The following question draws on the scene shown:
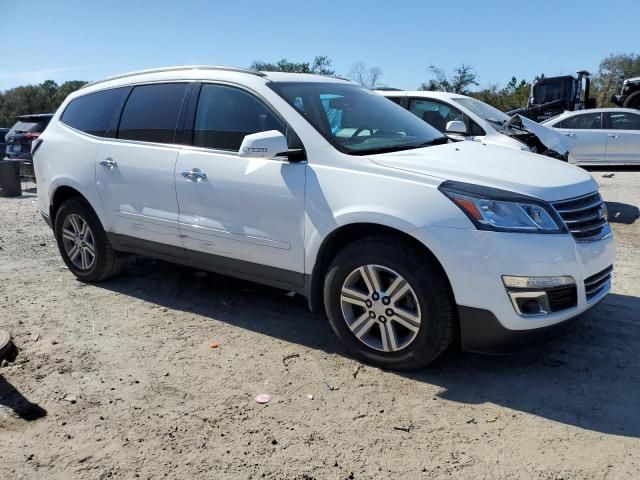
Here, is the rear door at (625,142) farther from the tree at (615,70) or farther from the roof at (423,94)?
the tree at (615,70)

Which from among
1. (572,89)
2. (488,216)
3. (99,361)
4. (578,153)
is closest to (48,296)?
(99,361)

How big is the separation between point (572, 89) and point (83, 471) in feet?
68.0

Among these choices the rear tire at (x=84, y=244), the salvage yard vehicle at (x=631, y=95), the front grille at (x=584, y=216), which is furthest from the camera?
the salvage yard vehicle at (x=631, y=95)

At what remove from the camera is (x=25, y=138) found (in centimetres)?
1400

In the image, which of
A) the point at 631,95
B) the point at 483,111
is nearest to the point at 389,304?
the point at 483,111

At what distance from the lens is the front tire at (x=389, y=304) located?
3.34 metres

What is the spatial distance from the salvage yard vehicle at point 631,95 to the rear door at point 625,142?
476 cm

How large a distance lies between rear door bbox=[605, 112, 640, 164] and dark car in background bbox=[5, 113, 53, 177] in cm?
1362

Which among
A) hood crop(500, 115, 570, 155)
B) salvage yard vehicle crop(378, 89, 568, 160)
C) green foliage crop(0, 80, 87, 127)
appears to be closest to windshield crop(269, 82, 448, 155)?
salvage yard vehicle crop(378, 89, 568, 160)

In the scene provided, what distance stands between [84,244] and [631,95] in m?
18.1

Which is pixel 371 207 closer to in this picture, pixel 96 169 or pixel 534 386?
pixel 534 386

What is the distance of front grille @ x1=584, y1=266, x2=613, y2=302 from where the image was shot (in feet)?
11.3

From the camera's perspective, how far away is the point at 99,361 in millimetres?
3850

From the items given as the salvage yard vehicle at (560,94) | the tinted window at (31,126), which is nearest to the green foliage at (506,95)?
the salvage yard vehicle at (560,94)
